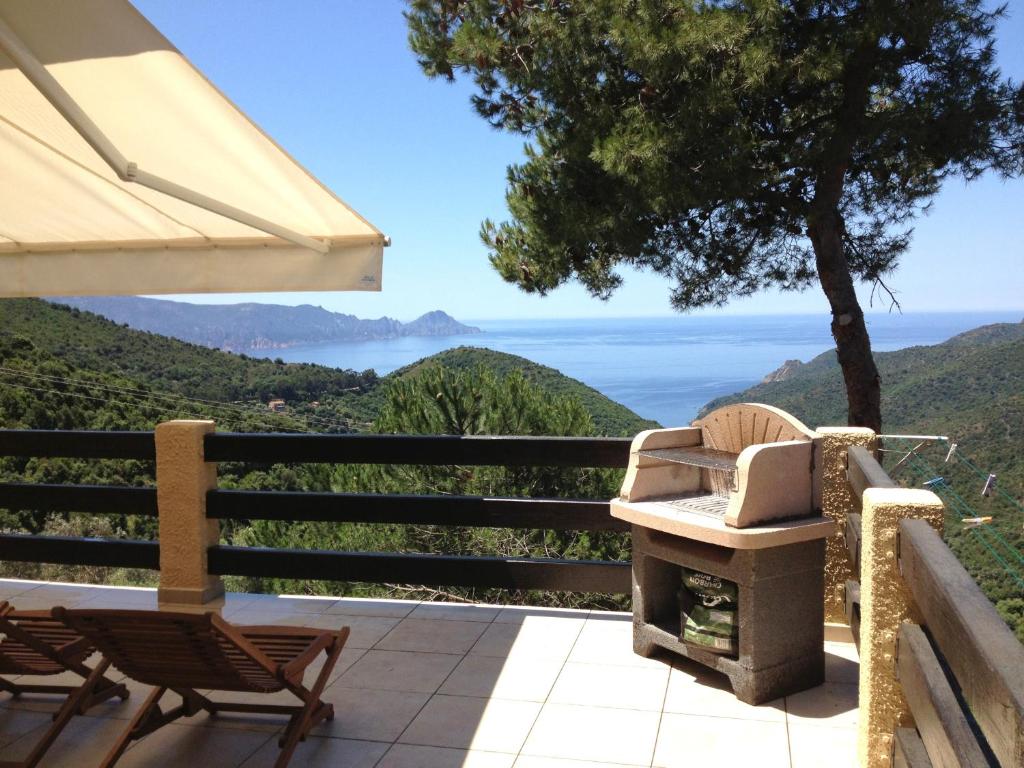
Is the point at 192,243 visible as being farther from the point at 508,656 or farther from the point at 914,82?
the point at 914,82

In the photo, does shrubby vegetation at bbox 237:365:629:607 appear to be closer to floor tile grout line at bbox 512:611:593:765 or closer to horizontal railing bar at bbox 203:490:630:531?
horizontal railing bar at bbox 203:490:630:531

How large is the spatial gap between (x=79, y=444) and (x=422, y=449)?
1.97 metres

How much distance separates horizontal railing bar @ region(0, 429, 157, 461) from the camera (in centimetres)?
462

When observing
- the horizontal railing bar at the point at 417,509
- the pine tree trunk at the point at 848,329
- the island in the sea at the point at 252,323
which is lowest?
the horizontal railing bar at the point at 417,509

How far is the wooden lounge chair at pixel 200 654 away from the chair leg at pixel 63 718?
21 centimetres

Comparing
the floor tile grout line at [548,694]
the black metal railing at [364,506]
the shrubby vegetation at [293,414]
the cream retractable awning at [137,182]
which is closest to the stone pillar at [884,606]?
the floor tile grout line at [548,694]

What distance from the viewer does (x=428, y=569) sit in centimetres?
442

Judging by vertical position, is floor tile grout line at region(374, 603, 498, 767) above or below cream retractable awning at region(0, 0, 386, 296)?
below

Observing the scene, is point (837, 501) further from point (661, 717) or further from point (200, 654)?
point (200, 654)

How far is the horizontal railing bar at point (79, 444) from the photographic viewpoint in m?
4.62

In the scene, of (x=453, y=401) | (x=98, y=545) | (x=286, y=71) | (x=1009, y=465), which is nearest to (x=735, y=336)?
(x=286, y=71)

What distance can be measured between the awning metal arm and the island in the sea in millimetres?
22229

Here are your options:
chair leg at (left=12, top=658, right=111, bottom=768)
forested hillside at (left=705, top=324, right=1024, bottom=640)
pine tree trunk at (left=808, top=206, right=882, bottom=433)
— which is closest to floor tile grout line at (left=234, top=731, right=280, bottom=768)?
chair leg at (left=12, top=658, right=111, bottom=768)

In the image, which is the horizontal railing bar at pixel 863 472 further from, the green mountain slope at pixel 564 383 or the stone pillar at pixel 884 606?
the green mountain slope at pixel 564 383
